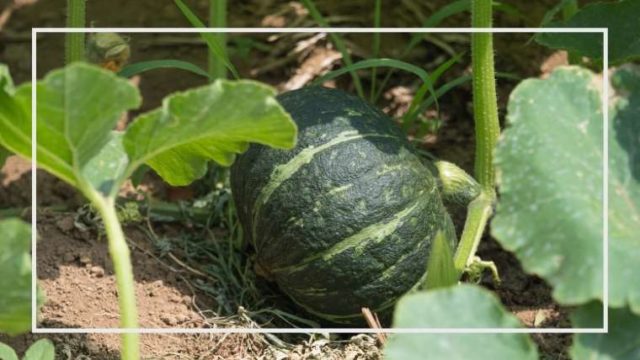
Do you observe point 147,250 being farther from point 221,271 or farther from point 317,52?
point 317,52

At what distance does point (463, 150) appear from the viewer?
3266mm

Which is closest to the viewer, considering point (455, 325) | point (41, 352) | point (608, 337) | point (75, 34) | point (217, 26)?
point (455, 325)

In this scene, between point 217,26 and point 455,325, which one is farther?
point 217,26

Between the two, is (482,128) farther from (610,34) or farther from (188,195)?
(188,195)

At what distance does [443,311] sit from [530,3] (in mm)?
1979

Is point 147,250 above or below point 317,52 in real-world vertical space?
below

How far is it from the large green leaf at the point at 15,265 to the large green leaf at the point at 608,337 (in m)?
0.89

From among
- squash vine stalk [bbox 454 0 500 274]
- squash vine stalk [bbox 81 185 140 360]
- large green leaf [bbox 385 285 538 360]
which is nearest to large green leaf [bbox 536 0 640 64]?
squash vine stalk [bbox 454 0 500 274]

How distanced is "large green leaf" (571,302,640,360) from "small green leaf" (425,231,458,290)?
1.11ft

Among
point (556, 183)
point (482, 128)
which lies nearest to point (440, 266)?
point (556, 183)

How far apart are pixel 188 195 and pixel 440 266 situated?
1.07m

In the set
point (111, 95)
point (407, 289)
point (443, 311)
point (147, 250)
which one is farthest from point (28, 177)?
point (443, 311)

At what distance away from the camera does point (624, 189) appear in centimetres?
198

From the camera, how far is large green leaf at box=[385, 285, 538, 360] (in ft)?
5.60
